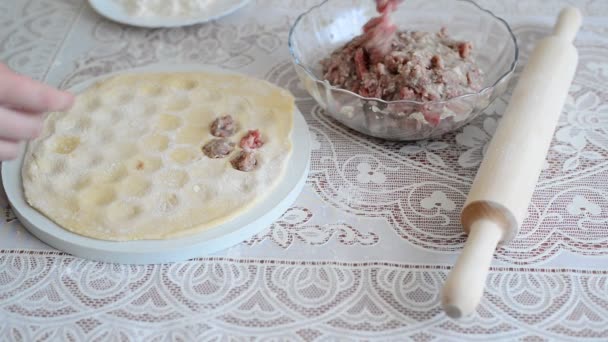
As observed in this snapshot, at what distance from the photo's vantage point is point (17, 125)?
2.85 feet

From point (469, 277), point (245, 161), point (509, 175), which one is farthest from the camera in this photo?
point (245, 161)

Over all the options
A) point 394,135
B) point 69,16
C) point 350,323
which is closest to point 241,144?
point 394,135

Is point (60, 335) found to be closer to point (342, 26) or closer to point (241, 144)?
point (241, 144)

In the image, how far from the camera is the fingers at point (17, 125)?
0.86 metres

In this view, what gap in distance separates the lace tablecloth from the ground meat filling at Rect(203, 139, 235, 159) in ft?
0.48

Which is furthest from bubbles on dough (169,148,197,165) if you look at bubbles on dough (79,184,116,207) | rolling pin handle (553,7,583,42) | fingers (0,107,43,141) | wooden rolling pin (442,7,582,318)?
rolling pin handle (553,7,583,42)

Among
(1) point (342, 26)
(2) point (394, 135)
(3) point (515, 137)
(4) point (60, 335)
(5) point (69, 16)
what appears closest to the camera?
(4) point (60, 335)

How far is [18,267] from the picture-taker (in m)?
0.91

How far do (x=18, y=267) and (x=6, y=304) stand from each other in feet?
0.22

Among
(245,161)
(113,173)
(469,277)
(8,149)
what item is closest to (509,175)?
(469,277)

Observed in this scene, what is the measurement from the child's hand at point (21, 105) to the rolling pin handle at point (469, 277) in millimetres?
583

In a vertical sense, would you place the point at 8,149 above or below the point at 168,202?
below

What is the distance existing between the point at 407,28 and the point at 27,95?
0.81 metres

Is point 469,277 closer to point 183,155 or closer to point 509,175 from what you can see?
point 509,175
